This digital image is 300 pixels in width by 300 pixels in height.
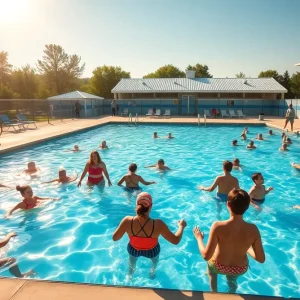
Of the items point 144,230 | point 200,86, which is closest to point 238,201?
point 144,230

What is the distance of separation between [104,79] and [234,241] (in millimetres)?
61043

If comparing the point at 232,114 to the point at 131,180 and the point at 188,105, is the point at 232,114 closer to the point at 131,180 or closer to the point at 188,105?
the point at 188,105

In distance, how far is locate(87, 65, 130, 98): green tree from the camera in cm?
6041

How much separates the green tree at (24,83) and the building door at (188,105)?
27.9m

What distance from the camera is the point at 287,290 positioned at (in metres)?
4.08

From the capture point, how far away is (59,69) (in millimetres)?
55688

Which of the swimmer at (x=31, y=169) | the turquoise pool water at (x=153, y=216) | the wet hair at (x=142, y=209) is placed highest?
the wet hair at (x=142, y=209)

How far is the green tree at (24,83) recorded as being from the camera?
1805 inches

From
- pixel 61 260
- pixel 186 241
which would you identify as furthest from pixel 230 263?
pixel 61 260

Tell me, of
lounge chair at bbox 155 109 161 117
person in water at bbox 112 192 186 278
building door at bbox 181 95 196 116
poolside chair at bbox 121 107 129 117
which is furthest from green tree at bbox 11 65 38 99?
person in water at bbox 112 192 186 278

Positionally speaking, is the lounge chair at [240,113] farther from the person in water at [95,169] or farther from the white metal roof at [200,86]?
the person in water at [95,169]

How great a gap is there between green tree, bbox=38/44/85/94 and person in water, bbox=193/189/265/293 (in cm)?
5801

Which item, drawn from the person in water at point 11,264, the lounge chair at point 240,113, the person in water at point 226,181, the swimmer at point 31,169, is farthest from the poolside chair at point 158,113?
the person in water at point 11,264

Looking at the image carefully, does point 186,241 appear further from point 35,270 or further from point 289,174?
point 289,174
